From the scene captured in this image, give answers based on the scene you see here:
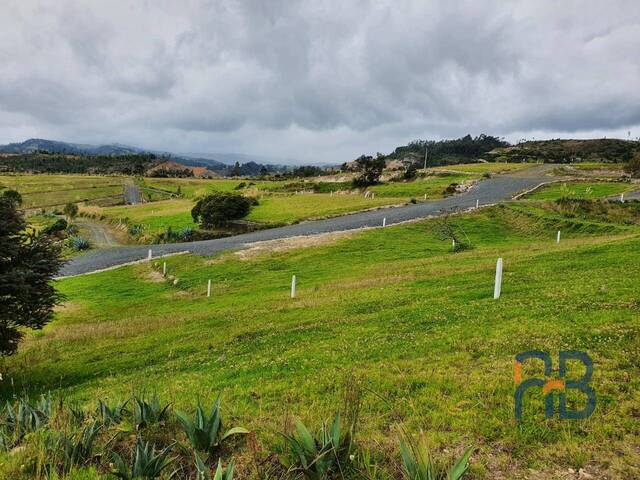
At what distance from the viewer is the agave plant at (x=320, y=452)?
4391mm

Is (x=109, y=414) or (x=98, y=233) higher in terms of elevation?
(x=109, y=414)

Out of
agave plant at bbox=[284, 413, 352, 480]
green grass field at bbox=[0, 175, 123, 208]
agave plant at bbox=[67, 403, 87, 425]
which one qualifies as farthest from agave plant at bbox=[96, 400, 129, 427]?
green grass field at bbox=[0, 175, 123, 208]

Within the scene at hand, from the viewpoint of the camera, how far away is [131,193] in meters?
128

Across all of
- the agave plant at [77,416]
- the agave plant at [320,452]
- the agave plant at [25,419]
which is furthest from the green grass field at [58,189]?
the agave plant at [320,452]

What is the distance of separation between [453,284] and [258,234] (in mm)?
33776

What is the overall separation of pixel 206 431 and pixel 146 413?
123 cm

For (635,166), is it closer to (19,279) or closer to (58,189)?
(19,279)

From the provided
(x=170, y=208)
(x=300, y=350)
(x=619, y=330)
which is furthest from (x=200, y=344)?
(x=170, y=208)

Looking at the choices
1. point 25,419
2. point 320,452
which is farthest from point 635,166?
point 25,419

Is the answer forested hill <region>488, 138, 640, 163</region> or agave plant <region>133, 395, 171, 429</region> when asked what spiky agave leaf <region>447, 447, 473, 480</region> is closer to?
agave plant <region>133, 395, 171, 429</region>

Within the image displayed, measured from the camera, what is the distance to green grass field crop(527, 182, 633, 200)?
50.8 m

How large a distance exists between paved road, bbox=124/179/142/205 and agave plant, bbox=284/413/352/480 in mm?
115903

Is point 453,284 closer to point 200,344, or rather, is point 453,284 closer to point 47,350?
point 200,344

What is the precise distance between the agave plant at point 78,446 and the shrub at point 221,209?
168 feet
